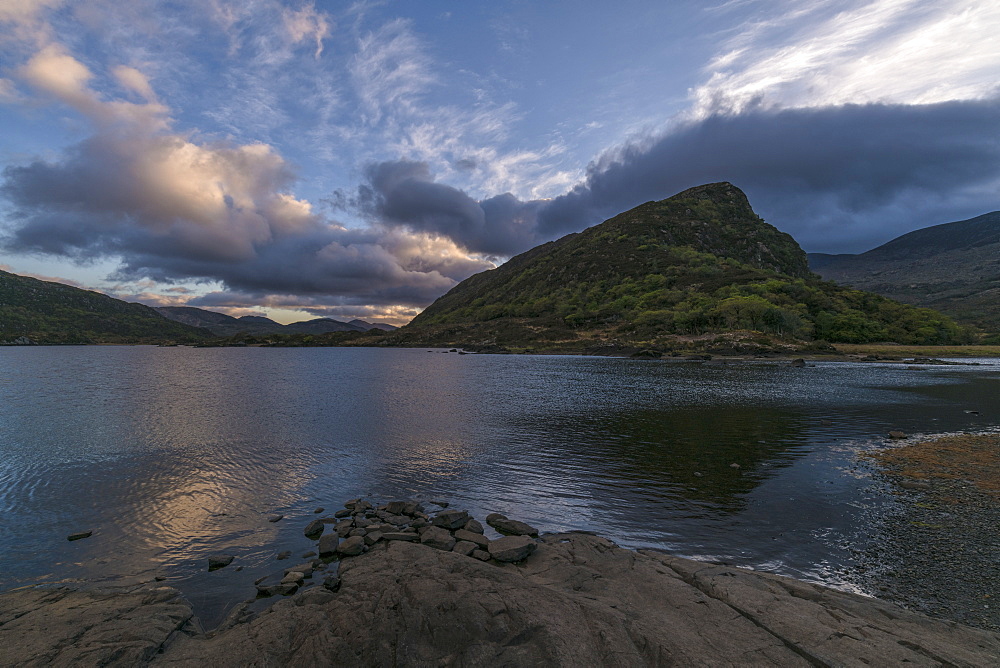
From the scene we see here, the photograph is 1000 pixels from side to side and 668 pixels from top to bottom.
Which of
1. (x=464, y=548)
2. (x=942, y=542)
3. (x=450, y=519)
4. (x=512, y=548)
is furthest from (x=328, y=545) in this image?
(x=942, y=542)

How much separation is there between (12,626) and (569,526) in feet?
49.9

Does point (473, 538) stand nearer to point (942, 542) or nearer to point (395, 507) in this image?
point (395, 507)

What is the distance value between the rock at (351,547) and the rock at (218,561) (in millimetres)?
3535

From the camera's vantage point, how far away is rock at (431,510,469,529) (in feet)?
51.7

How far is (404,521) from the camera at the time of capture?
16.7 metres

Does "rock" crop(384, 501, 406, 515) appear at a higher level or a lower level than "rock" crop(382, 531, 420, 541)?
lower

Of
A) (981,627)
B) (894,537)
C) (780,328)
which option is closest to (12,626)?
(981,627)

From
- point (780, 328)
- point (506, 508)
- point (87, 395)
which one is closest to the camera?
point (506, 508)

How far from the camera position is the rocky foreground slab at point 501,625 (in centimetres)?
785

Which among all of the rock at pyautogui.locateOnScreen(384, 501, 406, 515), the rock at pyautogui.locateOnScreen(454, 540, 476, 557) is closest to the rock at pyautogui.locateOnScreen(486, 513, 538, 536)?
the rock at pyautogui.locateOnScreen(454, 540, 476, 557)

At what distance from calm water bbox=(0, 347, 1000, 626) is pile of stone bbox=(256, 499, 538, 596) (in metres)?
1.11

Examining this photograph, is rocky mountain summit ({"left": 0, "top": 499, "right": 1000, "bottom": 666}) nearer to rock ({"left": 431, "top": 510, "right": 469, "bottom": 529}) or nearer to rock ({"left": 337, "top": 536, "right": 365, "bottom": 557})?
rock ({"left": 337, "top": 536, "right": 365, "bottom": 557})

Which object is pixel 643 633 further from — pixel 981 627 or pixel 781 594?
pixel 981 627

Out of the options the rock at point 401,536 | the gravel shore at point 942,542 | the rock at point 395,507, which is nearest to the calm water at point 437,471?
the gravel shore at point 942,542
